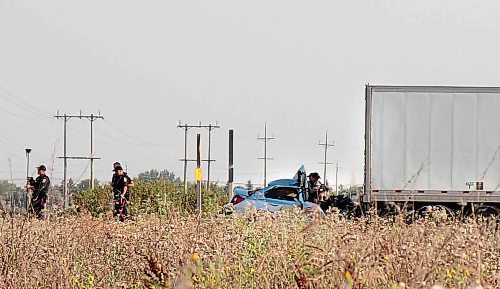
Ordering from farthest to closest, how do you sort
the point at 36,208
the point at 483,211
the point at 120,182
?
the point at 120,182, the point at 483,211, the point at 36,208

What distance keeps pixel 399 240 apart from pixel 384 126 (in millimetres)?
15915

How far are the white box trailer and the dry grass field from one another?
38.1ft

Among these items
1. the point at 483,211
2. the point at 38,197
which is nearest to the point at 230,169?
the point at 483,211

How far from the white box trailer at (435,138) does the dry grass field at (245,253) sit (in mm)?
11608

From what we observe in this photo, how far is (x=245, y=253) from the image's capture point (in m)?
9.59

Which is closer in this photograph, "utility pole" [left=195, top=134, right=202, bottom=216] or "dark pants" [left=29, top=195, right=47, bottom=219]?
"dark pants" [left=29, top=195, right=47, bottom=219]

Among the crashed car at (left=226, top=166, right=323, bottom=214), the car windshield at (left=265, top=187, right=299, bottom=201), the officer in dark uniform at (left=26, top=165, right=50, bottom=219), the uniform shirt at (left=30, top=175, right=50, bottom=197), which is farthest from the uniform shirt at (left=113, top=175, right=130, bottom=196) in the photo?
the car windshield at (left=265, top=187, right=299, bottom=201)

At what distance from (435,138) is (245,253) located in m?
15.1

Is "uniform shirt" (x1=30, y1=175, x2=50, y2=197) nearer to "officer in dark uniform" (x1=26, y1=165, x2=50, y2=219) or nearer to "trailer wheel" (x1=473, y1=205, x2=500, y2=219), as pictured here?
"officer in dark uniform" (x1=26, y1=165, x2=50, y2=219)

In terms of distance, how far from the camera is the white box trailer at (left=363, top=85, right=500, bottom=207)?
943 inches

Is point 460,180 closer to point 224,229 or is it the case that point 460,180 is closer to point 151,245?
point 224,229

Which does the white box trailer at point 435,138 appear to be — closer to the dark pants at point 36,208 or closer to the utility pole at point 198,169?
the utility pole at point 198,169

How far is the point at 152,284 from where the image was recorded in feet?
25.8

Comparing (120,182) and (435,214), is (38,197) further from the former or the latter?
(120,182)
